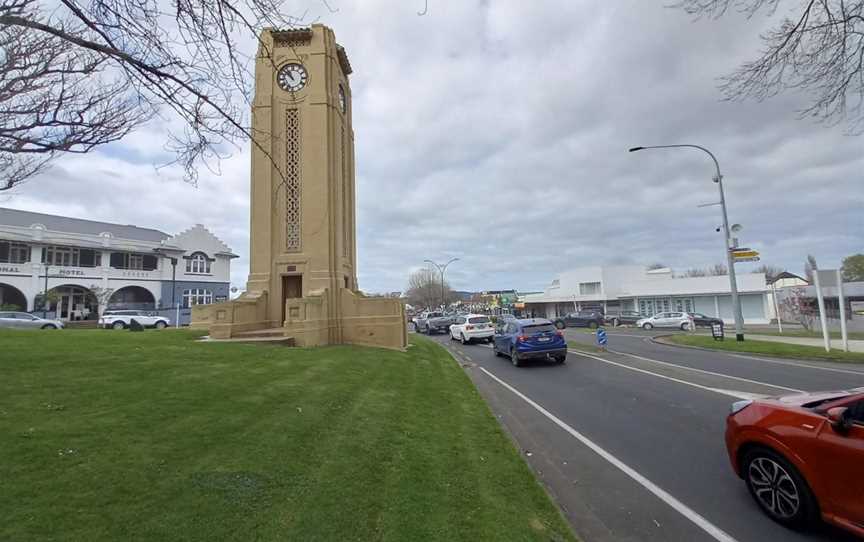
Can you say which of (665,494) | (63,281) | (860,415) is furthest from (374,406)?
(63,281)

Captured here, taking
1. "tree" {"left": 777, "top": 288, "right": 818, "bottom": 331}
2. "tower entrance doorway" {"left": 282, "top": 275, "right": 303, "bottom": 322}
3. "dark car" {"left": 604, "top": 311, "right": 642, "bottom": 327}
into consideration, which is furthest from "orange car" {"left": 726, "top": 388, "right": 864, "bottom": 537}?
"dark car" {"left": 604, "top": 311, "right": 642, "bottom": 327}

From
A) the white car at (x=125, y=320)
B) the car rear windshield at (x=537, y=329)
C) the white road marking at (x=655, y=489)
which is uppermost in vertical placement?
the white car at (x=125, y=320)

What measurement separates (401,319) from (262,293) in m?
6.25

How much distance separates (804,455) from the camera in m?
3.75

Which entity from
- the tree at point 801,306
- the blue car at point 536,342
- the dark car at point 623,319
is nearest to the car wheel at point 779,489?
the blue car at point 536,342

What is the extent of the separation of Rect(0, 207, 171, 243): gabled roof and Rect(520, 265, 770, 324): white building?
51227 mm

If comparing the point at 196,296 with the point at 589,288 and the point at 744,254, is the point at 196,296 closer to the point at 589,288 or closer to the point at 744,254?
the point at 744,254

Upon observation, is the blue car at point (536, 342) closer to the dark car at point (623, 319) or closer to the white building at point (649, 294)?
the dark car at point (623, 319)

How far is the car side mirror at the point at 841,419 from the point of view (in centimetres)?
355

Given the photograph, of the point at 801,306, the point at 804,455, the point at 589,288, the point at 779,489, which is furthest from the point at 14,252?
the point at 589,288

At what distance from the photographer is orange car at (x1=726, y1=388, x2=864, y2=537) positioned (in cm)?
347

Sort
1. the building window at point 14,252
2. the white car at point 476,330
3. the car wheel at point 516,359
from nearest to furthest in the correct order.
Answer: the car wheel at point 516,359 < the white car at point 476,330 < the building window at point 14,252

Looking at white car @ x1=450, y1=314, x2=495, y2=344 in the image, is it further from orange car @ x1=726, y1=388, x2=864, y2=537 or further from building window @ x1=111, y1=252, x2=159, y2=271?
building window @ x1=111, y1=252, x2=159, y2=271

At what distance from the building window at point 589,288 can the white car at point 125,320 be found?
161 ft
